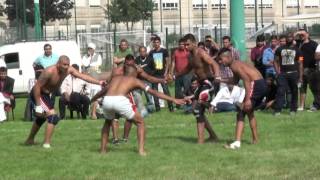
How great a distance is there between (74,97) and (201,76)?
5.83 metres

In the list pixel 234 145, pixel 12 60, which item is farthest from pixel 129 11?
pixel 234 145

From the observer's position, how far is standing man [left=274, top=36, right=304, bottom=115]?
15750mm

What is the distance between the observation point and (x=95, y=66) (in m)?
20.2

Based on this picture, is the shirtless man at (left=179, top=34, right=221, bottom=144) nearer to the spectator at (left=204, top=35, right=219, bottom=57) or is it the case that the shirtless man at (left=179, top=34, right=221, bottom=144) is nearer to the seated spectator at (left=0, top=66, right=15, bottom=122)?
the spectator at (left=204, top=35, right=219, bottom=57)

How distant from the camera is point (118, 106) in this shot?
34.8ft

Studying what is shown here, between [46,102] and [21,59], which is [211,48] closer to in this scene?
[46,102]

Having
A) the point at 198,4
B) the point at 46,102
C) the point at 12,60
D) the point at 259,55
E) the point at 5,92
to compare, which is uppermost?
the point at 198,4

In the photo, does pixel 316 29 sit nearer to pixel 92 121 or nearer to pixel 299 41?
pixel 299 41

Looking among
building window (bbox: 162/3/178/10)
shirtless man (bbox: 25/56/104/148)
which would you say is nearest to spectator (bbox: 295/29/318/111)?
shirtless man (bbox: 25/56/104/148)

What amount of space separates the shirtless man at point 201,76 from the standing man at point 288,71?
4104mm

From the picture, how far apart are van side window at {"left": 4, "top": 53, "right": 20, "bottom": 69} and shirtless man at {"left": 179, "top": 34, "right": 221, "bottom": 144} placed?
17.2 meters

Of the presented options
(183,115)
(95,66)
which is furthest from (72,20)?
(183,115)

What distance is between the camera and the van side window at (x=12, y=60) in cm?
2817

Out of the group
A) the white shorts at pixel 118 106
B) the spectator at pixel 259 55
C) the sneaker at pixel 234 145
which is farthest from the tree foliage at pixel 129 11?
the white shorts at pixel 118 106
